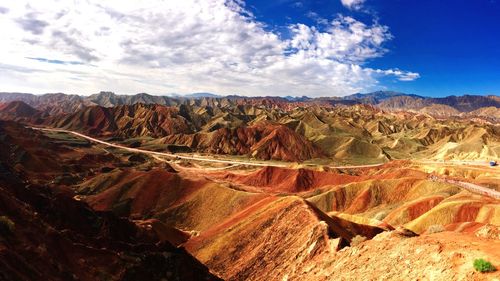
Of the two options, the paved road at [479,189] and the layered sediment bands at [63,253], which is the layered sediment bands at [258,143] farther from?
the layered sediment bands at [63,253]

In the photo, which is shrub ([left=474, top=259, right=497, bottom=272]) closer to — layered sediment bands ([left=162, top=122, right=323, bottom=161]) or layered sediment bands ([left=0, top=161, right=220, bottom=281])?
layered sediment bands ([left=0, top=161, right=220, bottom=281])

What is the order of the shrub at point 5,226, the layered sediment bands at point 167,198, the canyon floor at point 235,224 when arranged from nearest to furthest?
the shrub at point 5,226 → the canyon floor at point 235,224 → the layered sediment bands at point 167,198

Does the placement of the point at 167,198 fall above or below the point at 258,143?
below

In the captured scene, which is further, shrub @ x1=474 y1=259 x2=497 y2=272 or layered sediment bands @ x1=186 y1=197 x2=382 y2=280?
layered sediment bands @ x1=186 y1=197 x2=382 y2=280

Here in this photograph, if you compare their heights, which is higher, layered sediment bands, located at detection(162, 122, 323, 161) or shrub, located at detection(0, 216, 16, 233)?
shrub, located at detection(0, 216, 16, 233)

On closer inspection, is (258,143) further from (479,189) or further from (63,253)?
(63,253)

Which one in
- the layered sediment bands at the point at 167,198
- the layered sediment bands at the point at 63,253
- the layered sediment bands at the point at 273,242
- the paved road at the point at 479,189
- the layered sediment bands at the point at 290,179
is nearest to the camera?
the layered sediment bands at the point at 63,253

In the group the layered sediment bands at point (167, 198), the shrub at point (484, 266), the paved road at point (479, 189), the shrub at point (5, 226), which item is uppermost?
the shrub at point (484, 266)

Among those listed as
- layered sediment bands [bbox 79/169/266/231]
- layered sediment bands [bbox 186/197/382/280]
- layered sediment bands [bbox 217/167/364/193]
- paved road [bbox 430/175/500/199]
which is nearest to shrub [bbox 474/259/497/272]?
layered sediment bands [bbox 186/197/382/280]

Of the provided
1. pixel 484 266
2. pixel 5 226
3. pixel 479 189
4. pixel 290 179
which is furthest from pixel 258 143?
pixel 484 266

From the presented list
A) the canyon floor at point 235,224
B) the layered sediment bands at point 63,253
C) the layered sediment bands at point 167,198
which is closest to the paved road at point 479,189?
the canyon floor at point 235,224

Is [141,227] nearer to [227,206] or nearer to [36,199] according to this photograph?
[36,199]

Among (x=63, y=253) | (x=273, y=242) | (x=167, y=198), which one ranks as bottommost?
(x=167, y=198)
